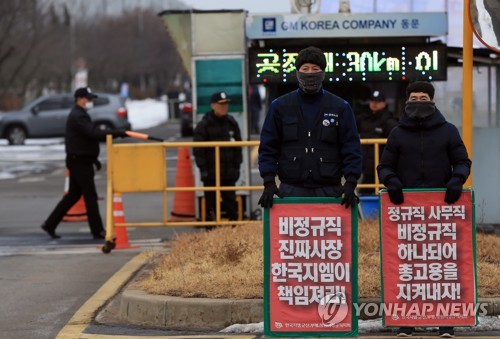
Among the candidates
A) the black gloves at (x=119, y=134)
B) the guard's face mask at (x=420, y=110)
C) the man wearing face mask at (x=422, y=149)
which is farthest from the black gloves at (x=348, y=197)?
the black gloves at (x=119, y=134)

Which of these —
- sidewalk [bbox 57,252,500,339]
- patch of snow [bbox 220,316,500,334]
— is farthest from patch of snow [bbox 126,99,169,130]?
patch of snow [bbox 220,316,500,334]

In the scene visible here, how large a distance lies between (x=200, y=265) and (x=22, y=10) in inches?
1679

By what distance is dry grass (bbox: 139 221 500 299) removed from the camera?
359 inches

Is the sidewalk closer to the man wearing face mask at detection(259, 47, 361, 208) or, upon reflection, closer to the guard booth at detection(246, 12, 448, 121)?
the man wearing face mask at detection(259, 47, 361, 208)

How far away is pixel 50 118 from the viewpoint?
136 feet

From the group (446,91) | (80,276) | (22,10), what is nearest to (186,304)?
(80,276)

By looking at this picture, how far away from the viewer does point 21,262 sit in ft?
42.3

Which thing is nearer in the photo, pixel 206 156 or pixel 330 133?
pixel 330 133

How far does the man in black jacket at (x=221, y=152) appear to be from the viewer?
14.2 meters

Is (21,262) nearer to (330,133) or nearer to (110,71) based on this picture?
(330,133)

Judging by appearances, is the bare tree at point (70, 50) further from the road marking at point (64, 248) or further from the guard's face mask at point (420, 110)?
the guard's face mask at point (420, 110)

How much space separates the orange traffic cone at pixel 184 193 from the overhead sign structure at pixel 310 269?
27.7 ft

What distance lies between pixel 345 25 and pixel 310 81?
20.7 ft

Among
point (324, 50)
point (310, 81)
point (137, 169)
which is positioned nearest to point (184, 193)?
point (137, 169)
